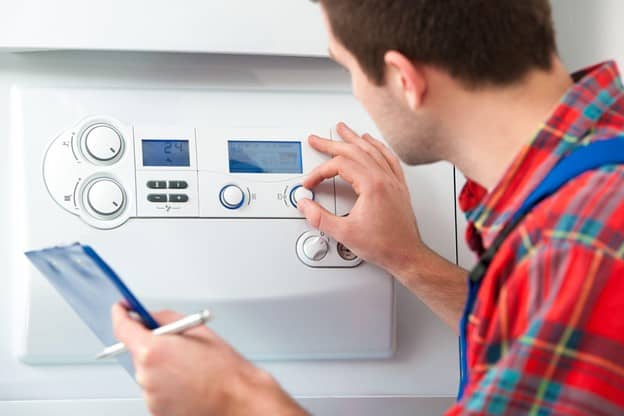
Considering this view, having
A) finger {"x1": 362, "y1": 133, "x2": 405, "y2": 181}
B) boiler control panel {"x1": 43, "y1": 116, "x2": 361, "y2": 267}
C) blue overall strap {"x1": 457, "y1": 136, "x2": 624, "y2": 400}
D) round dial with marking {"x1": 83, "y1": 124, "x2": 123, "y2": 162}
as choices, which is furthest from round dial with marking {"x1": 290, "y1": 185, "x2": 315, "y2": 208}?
blue overall strap {"x1": 457, "y1": 136, "x2": 624, "y2": 400}

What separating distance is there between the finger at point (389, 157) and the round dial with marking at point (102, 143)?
1.00ft

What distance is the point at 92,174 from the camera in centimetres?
93

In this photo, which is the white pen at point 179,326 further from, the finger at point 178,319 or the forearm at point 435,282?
the forearm at point 435,282

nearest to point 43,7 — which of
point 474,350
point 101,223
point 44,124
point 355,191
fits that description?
point 44,124

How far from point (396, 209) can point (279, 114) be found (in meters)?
0.20

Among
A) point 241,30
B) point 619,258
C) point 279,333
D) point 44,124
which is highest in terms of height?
point 241,30

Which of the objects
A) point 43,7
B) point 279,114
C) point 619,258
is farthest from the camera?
point 279,114

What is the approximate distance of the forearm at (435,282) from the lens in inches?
37.2

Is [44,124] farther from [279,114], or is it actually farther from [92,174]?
[279,114]

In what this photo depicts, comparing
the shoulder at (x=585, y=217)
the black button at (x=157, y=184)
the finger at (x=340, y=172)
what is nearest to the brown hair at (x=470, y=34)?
the shoulder at (x=585, y=217)

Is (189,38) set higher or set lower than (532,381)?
higher

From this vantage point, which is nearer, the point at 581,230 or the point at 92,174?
the point at 581,230

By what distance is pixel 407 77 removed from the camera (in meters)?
0.70

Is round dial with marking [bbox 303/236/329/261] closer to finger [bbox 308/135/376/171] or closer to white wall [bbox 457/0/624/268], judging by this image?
finger [bbox 308/135/376/171]
